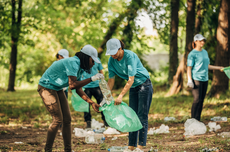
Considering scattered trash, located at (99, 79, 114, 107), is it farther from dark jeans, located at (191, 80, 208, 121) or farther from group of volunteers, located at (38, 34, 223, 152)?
dark jeans, located at (191, 80, 208, 121)

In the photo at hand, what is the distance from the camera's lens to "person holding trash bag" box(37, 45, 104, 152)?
3.33 meters

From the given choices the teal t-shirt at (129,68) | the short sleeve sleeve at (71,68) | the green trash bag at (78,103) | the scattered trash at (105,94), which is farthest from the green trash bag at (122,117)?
the green trash bag at (78,103)

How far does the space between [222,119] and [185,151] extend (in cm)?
280

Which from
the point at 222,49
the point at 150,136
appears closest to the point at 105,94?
the point at 150,136

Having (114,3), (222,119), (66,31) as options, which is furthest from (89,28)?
(222,119)

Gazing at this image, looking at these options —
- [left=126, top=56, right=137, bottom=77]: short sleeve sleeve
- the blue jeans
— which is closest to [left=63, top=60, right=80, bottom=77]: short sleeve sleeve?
[left=126, top=56, right=137, bottom=77]: short sleeve sleeve

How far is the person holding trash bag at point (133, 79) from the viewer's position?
11.4ft

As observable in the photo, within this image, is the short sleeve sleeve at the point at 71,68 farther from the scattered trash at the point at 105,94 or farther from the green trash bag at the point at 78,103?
the green trash bag at the point at 78,103

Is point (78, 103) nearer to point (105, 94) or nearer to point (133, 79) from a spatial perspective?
point (105, 94)

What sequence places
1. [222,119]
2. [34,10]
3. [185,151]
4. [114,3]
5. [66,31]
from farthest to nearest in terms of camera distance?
[114,3] → [66,31] → [34,10] → [222,119] → [185,151]

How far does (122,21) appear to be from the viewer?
12094mm

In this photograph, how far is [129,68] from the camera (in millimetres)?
3465

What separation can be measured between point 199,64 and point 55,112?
124 inches

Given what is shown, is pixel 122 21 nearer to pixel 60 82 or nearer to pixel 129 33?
pixel 129 33
